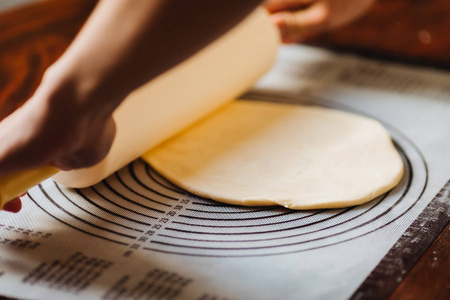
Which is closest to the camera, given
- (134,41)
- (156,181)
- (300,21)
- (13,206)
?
(134,41)

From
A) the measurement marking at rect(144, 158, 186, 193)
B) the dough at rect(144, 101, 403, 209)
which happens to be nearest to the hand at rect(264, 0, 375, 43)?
the dough at rect(144, 101, 403, 209)

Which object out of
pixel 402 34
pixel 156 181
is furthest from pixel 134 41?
pixel 402 34

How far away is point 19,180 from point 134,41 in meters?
0.31

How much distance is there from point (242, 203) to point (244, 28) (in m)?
0.48

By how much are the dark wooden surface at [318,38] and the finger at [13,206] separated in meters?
0.43

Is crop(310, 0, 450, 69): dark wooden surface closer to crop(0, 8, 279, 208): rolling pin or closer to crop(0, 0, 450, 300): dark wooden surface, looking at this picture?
crop(0, 0, 450, 300): dark wooden surface

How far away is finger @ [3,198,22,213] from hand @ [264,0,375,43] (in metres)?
0.80

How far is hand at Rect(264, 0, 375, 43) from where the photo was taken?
1.40 meters

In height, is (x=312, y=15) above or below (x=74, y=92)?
below

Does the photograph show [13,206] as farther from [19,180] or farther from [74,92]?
[74,92]

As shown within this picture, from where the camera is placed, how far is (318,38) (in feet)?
5.24

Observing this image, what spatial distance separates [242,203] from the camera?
89cm

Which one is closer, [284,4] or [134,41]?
[134,41]

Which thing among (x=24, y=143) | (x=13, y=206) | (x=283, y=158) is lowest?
(x=283, y=158)
